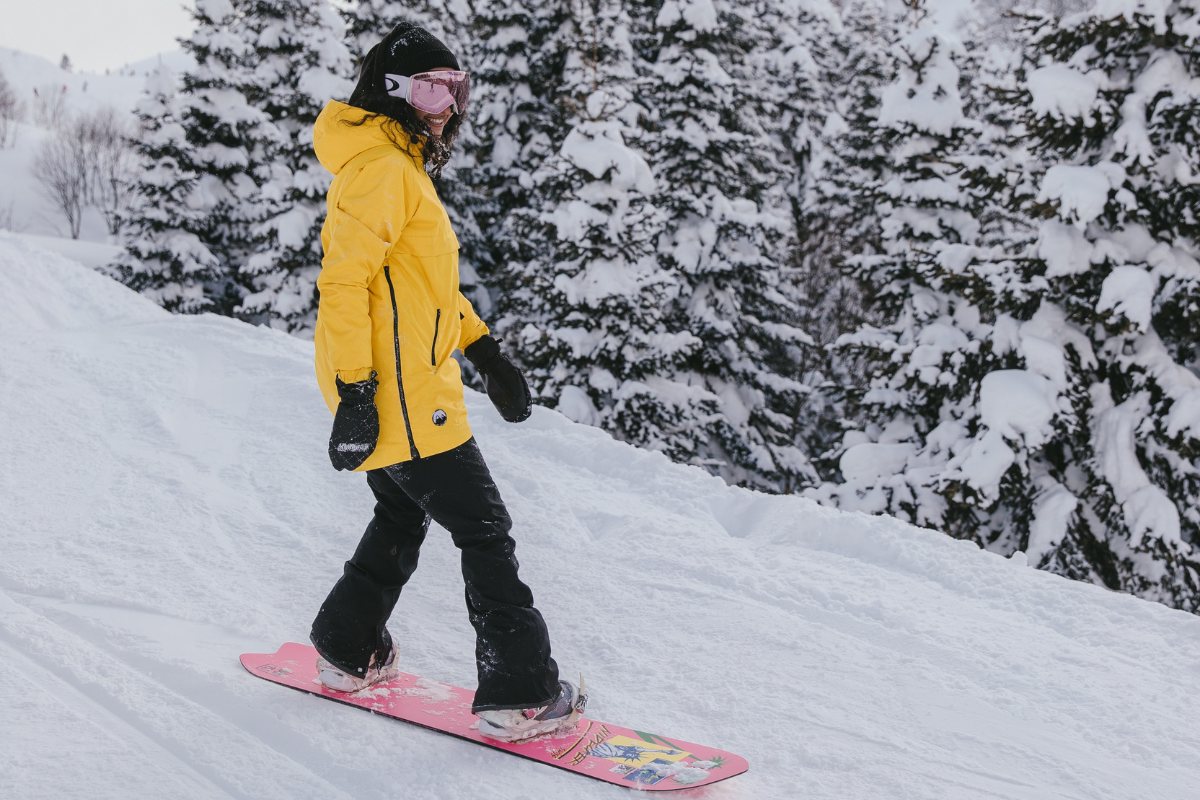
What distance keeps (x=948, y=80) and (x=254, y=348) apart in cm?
1021

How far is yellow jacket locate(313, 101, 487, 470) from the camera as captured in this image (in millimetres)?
2131

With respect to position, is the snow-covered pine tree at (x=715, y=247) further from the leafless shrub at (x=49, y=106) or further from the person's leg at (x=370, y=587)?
the leafless shrub at (x=49, y=106)

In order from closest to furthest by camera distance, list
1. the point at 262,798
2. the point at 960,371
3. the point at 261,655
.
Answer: the point at 262,798 → the point at 261,655 → the point at 960,371

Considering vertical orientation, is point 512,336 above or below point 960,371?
below

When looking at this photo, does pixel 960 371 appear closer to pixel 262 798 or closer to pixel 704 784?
pixel 704 784

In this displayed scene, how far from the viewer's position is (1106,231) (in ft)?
23.4

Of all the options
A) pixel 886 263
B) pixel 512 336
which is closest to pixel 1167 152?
pixel 886 263

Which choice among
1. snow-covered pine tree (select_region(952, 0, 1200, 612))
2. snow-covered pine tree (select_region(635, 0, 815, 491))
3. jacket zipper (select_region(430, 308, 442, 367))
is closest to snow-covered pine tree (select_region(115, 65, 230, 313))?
snow-covered pine tree (select_region(635, 0, 815, 491))

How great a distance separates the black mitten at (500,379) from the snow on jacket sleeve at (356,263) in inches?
22.6

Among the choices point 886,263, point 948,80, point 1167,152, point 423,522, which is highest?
point 948,80

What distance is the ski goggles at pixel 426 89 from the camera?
7.54ft

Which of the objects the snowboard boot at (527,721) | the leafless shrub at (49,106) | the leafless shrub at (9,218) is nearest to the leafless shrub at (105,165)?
the leafless shrub at (9,218)

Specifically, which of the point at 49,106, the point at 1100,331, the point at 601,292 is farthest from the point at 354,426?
the point at 49,106

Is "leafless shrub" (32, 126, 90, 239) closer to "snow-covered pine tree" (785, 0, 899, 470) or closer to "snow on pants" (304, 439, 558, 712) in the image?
"snow-covered pine tree" (785, 0, 899, 470)
